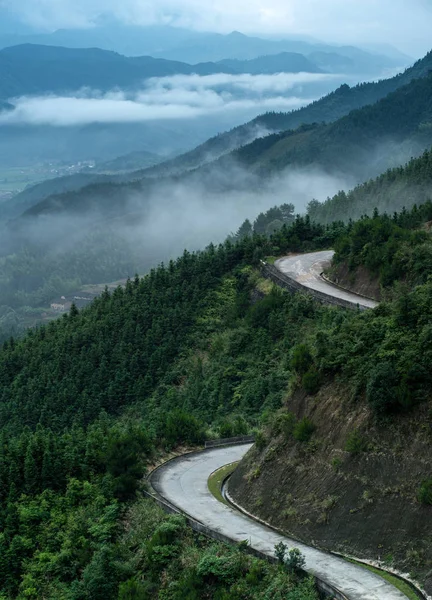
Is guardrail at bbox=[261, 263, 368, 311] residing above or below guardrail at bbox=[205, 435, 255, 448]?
above

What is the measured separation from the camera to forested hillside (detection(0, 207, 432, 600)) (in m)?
26.0

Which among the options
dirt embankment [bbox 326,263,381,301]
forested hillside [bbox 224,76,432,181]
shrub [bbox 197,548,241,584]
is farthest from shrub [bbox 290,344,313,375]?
forested hillside [bbox 224,76,432,181]

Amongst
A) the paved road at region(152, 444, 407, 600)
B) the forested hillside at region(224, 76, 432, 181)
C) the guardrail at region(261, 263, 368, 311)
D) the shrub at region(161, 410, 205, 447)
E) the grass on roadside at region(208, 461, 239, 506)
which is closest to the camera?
the paved road at region(152, 444, 407, 600)

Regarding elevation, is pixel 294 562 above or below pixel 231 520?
above

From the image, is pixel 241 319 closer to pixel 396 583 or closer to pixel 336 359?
pixel 336 359

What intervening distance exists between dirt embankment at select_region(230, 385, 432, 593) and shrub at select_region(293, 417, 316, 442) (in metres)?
0.17

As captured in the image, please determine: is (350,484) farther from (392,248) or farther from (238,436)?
(392,248)

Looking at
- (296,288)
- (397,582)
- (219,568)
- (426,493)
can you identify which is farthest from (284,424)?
(296,288)

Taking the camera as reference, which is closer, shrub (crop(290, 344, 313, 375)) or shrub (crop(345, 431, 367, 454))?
shrub (crop(345, 431, 367, 454))

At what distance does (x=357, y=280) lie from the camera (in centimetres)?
5403

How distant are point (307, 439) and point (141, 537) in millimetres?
5450

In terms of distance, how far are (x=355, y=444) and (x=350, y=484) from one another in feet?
3.36

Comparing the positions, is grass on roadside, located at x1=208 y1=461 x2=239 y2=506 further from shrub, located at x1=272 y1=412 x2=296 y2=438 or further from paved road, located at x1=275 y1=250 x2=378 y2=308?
paved road, located at x1=275 y1=250 x2=378 y2=308

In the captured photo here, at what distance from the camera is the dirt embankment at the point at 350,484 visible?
22.8 meters
